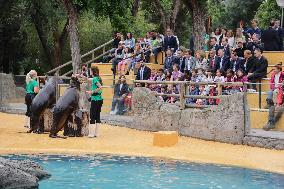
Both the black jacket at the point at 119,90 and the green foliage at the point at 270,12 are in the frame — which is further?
the green foliage at the point at 270,12

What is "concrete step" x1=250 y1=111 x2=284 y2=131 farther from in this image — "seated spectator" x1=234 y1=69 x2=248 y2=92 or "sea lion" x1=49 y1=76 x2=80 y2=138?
"sea lion" x1=49 y1=76 x2=80 y2=138

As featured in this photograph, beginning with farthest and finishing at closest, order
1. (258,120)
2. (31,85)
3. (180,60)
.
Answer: (180,60)
(31,85)
(258,120)

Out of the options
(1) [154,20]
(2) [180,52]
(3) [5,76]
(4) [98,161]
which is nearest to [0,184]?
(4) [98,161]

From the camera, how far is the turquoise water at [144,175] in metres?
12.5

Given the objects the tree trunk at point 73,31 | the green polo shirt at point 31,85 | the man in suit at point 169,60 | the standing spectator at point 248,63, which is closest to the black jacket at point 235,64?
the standing spectator at point 248,63

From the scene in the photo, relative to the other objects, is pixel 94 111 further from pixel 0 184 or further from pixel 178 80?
pixel 0 184

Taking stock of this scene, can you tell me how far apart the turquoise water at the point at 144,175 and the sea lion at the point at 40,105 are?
520 cm

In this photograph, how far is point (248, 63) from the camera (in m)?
20.8

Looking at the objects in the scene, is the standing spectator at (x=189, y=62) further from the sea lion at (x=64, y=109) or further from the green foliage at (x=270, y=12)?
the green foliage at (x=270, y=12)

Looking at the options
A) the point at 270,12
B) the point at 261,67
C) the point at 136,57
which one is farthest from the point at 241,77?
the point at 270,12

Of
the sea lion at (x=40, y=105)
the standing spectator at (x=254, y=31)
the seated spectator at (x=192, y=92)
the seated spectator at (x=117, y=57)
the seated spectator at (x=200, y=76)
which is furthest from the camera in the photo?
the seated spectator at (x=117, y=57)

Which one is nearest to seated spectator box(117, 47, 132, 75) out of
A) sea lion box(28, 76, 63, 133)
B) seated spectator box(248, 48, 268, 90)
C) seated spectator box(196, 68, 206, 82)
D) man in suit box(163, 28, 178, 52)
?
man in suit box(163, 28, 178, 52)

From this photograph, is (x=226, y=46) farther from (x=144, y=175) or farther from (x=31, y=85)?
(x=144, y=175)

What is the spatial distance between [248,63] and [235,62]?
72 centimetres
